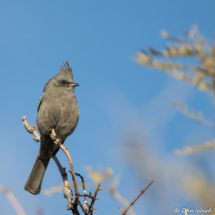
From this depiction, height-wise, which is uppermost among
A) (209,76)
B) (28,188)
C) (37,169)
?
(37,169)

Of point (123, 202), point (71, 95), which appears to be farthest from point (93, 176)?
point (71, 95)

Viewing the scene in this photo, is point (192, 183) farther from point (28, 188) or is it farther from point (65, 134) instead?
point (65, 134)

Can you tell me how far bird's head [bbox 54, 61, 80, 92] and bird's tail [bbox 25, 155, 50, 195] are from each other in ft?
4.92

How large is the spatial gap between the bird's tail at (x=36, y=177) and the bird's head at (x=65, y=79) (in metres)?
1.50

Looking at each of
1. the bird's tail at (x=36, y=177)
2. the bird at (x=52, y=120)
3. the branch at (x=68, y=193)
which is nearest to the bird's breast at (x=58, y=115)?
the bird at (x=52, y=120)

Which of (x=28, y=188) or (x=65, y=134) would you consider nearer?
(x=28, y=188)

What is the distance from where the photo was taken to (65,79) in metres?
5.94

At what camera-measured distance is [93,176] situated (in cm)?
141

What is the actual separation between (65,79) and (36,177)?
209cm

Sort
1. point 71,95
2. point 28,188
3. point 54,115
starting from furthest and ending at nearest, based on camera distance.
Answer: point 71,95 → point 54,115 → point 28,188

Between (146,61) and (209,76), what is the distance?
0.77ft

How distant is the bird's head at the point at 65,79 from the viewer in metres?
5.80

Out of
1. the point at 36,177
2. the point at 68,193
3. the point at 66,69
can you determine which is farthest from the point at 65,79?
the point at 68,193

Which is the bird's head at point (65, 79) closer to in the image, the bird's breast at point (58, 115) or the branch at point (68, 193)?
the bird's breast at point (58, 115)
